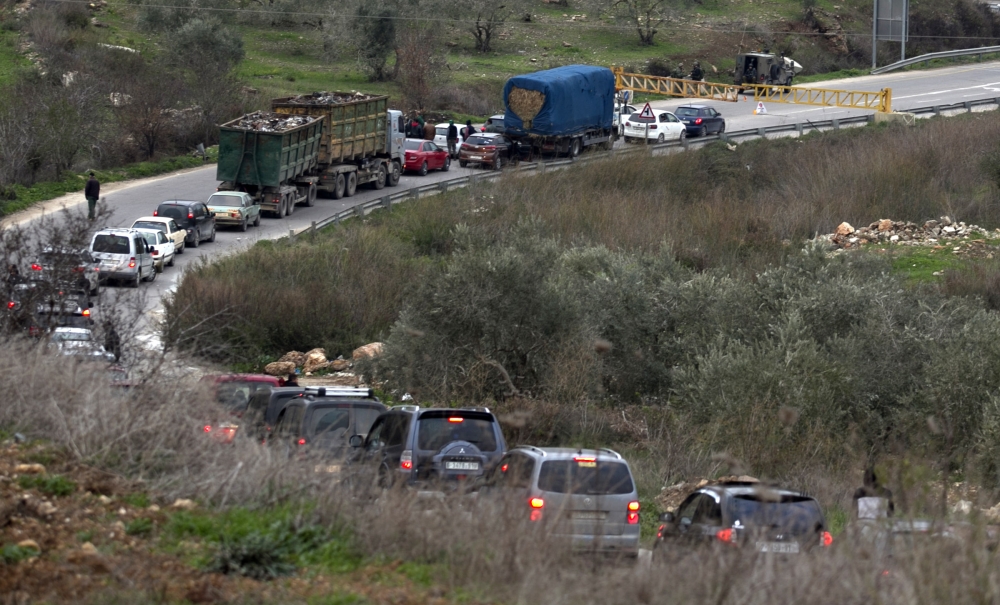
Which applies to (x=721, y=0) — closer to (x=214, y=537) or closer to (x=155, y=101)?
(x=155, y=101)

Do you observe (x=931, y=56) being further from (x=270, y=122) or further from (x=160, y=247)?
(x=160, y=247)

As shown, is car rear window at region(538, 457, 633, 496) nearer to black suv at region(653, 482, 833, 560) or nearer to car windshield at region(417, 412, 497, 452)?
black suv at region(653, 482, 833, 560)

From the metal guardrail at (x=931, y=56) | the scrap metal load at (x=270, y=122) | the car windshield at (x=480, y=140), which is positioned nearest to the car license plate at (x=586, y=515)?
the scrap metal load at (x=270, y=122)

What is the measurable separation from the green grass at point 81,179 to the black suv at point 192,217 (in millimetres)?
5564

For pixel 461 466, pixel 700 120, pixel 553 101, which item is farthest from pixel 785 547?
pixel 700 120

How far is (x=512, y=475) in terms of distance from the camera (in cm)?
917

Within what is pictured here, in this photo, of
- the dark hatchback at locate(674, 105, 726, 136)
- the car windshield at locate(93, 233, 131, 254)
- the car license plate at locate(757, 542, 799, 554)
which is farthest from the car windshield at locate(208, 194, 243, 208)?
the car license plate at locate(757, 542, 799, 554)

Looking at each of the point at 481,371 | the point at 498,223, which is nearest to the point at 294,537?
the point at 481,371

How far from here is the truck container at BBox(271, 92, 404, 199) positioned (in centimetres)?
3658

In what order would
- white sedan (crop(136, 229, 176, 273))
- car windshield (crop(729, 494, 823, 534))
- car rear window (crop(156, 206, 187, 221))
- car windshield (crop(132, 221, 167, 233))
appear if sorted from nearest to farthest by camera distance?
car windshield (crop(729, 494, 823, 534)) < white sedan (crop(136, 229, 176, 273)) < car windshield (crop(132, 221, 167, 233)) < car rear window (crop(156, 206, 187, 221))

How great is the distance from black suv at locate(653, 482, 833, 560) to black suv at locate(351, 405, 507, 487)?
2229mm

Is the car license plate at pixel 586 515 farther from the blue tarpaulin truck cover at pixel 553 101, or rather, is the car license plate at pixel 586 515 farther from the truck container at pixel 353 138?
the blue tarpaulin truck cover at pixel 553 101

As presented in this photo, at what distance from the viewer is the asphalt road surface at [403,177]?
104ft

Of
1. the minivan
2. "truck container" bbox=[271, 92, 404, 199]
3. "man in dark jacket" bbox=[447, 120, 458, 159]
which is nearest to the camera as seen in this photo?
the minivan
